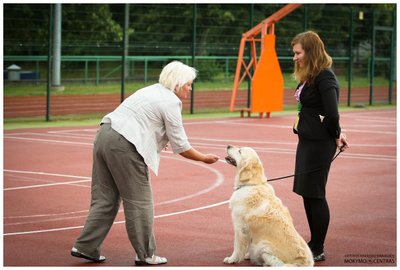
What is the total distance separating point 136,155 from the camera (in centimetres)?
736

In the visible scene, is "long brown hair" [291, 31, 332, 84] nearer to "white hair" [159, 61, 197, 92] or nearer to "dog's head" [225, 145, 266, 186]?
"dog's head" [225, 145, 266, 186]

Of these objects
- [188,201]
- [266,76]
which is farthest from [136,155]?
[266,76]

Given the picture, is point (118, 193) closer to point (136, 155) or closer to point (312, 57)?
point (136, 155)

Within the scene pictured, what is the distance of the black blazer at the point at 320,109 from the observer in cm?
764

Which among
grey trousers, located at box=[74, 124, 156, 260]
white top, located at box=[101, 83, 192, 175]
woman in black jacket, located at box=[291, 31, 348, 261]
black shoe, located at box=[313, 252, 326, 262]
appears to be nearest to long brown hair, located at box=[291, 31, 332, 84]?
woman in black jacket, located at box=[291, 31, 348, 261]

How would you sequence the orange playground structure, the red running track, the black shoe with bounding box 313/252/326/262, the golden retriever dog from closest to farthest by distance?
the golden retriever dog < the black shoe with bounding box 313/252/326/262 < the red running track < the orange playground structure

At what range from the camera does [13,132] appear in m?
19.4

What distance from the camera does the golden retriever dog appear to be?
7.18m

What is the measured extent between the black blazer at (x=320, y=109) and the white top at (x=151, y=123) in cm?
112

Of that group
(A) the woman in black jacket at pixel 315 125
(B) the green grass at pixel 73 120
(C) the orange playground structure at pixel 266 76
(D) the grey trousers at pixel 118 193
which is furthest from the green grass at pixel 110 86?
(A) the woman in black jacket at pixel 315 125

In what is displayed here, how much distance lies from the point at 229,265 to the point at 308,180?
1008 mm

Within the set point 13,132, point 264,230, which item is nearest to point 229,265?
point 264,230

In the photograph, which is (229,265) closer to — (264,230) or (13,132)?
(264,230)

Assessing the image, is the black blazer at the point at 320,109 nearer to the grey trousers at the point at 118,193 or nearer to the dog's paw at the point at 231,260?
the dog's paw at the point at 231,260
